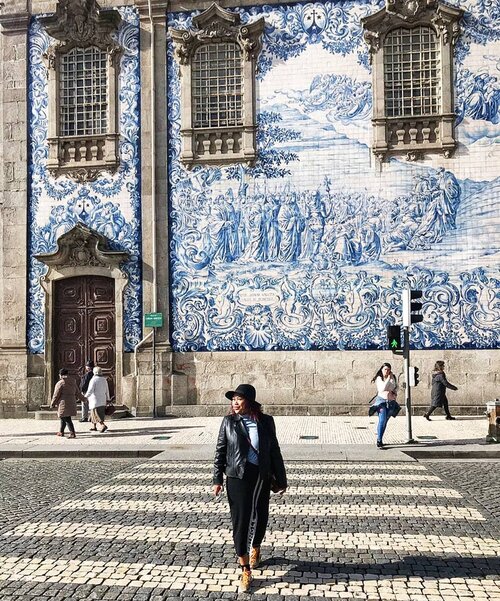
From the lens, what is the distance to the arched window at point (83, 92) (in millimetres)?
19672

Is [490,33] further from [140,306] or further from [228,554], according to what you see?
[228,554]

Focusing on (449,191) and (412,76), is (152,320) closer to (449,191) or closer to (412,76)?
(449,191)

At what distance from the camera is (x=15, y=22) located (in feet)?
65.9

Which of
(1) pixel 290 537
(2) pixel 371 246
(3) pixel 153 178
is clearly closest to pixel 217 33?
(3) pixel 153 178

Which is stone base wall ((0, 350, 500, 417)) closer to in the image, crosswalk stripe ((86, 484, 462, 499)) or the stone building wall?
the stone building wall

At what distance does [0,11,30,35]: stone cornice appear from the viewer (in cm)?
2003

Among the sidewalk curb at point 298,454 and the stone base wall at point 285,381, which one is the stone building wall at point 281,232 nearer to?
the stone base wall at point 285,381

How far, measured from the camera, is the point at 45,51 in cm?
1992

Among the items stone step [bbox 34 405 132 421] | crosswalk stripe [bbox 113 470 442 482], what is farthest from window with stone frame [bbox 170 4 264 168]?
crosswalk stripe [bbox 113 470 442 482]

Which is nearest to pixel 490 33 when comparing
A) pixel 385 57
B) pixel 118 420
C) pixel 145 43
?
pixel 385 57

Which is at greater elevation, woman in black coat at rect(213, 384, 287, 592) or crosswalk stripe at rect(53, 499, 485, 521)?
woman in black coat at rect(213, 384, 287, 592)

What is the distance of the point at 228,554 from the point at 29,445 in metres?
8.42

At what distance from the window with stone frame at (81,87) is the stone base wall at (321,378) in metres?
5.76

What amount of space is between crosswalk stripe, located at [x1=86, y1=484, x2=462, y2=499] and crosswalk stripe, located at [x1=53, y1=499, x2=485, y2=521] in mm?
614
